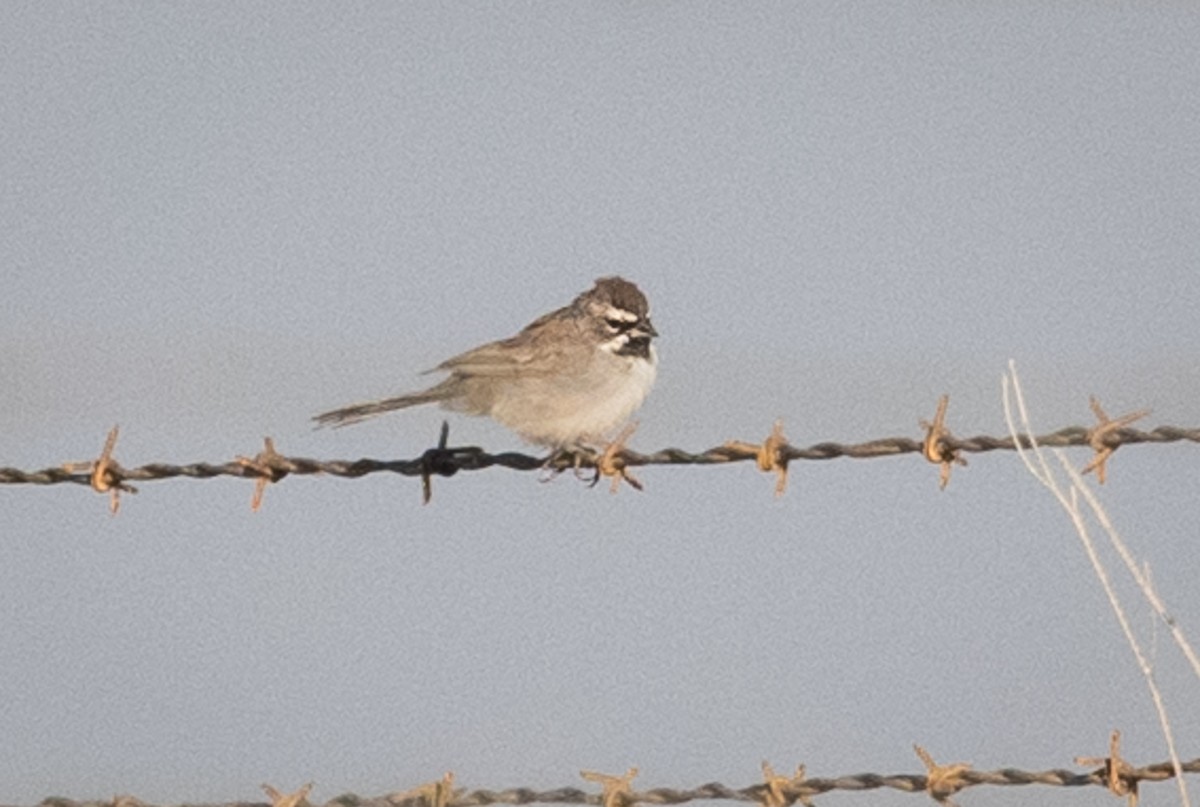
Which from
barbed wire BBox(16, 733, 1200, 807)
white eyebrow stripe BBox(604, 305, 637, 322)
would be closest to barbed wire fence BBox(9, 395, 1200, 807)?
barbed wire BBox(16, 733, 1200, 807)

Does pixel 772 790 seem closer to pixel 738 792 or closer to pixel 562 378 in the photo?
pixel 738 792

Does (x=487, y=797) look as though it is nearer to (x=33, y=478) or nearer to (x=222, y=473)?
(x=222, y=473)

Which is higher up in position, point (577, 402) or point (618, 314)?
point (618, 314)

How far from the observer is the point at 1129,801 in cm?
501

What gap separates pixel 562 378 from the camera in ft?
28.7

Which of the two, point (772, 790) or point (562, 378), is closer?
point (772, 790)

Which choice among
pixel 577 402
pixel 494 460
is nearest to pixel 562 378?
pixel 577 402

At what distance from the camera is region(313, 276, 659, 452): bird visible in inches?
338

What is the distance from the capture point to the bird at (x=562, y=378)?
8.59m

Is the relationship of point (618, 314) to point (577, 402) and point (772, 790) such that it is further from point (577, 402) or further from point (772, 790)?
point (772, 790)

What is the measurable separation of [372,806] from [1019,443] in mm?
1796

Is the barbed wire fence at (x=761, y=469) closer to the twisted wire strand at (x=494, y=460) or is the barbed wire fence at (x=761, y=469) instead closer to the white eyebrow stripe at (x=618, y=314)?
the twisted wire strand at (x=494, y=460)

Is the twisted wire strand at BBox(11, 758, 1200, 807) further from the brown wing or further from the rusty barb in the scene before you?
the brown wing

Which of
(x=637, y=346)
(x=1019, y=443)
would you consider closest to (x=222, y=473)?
(x=1019, y=443)
